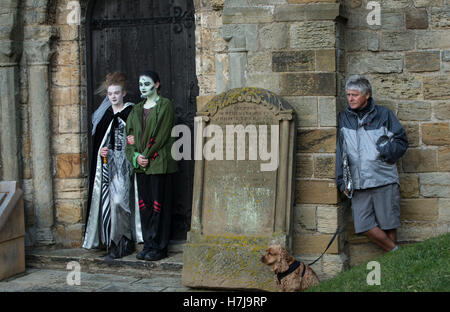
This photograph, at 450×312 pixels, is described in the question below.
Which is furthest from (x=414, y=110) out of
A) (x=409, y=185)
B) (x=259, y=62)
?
(x=259, y=62)

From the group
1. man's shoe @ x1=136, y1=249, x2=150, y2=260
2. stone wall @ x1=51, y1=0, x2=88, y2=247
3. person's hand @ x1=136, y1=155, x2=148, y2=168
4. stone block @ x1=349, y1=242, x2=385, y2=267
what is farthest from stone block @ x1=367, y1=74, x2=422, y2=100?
stone wall @ x1=51, y1=0, x2=88, y2=247

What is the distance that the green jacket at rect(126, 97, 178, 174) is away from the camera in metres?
6.20

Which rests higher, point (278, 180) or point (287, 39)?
point (287, 39)

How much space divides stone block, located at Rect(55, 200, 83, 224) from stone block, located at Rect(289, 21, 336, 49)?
290 centimetres

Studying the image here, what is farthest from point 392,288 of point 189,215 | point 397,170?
point 189,215

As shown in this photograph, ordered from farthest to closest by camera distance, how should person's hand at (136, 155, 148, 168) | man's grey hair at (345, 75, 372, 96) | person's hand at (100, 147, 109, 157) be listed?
person's hand at (100, 147, 109, 157), person's hand at (136, 155, 148, 168), man's grey hair at (345, 75, 372, 96)

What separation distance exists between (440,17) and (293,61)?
4.51 ft

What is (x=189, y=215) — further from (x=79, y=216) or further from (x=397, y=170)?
(x=397, y=170)

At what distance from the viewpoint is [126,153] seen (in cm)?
638

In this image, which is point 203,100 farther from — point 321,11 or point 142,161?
point 321,11

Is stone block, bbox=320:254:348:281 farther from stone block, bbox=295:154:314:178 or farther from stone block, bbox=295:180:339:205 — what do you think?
stone block, bbox=295:154:314:178

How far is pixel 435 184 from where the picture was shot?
5926mm

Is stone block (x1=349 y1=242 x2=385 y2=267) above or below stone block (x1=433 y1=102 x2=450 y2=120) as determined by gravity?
below

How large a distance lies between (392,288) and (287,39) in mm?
2311
